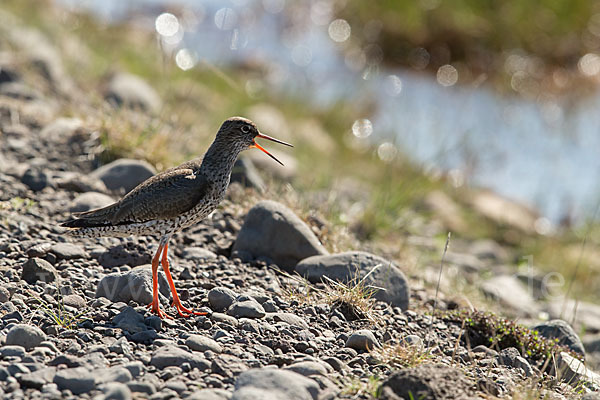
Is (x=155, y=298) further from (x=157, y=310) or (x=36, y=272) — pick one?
(x=36, y=272)

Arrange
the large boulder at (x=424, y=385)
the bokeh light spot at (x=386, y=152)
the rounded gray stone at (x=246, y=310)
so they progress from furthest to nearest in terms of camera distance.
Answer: the bokeh light spot at (x=386, y=152)
the rounded gray stone at (x=246, y=310)
the large boulder at (x=424, y=385)

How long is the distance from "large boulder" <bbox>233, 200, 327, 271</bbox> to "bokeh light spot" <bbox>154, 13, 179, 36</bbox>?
36.5 feet

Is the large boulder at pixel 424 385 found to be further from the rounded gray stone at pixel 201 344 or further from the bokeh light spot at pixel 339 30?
the bokeh light spot at pixel 339 30

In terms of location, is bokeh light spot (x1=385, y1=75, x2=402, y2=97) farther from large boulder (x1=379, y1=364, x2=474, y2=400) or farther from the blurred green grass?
large boulder (x1=379, y1=364, x2=474, y2=400)

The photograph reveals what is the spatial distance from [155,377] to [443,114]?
37.2ft

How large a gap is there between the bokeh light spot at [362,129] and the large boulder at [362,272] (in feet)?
23.8

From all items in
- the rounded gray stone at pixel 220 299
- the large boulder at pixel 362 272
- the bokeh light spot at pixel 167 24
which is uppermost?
the bokeh light spot at pixel 167 24

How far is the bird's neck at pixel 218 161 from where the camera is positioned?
535 centimetres

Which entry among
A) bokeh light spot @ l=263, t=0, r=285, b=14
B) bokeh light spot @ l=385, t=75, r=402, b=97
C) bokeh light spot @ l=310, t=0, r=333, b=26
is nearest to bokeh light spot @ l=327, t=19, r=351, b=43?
bokeh light spot @ l=310, t=0, r=333, b=26

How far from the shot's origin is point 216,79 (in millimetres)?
13750

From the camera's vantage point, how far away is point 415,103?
49.1 feet

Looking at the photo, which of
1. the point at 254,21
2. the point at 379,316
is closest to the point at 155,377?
the point at 379,316

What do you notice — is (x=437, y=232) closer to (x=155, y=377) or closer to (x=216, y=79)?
(x=216, y=79)

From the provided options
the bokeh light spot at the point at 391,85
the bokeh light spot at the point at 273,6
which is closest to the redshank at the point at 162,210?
the bokeh light spot at the point at 391,85
